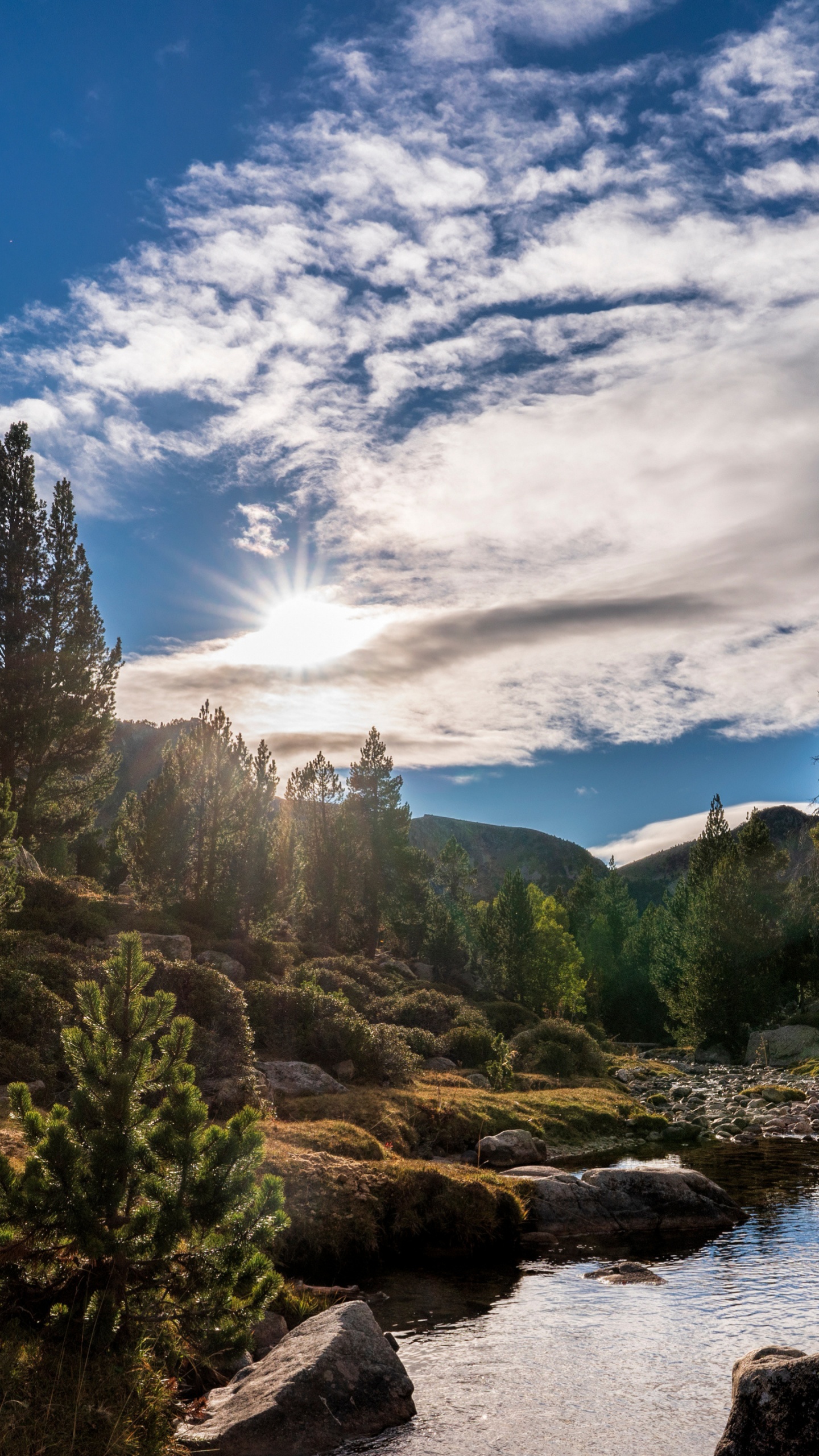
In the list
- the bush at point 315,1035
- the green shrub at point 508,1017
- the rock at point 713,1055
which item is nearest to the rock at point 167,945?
the bush at point 315,1035

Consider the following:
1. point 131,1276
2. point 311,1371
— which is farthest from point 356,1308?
point 131,1276

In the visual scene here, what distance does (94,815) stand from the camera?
179 ft

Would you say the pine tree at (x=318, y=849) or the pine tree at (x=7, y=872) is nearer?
the pine tree at (x=7, y=872)

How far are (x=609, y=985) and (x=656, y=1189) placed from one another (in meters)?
78.6

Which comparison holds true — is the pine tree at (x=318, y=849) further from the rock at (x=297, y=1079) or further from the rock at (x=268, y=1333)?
the rock at (x=268, y=1333)

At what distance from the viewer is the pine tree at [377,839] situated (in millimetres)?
79062

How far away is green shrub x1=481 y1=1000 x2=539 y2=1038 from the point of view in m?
58.9

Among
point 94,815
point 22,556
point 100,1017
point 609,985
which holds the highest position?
point 22,556

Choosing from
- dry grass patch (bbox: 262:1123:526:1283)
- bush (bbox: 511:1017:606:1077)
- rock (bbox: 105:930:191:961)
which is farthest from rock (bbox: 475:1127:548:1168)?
bush (bbox: 511:1017:606:1077)

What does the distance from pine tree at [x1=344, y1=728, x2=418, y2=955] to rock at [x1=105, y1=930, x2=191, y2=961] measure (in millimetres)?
43188

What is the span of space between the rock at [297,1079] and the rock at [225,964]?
815 cm

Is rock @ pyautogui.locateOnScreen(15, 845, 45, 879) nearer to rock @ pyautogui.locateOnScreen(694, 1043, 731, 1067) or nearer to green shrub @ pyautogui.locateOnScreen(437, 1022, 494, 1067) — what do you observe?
green shrub @ pyautogui.locateOnScreen(437, 1022, 494, 1067)

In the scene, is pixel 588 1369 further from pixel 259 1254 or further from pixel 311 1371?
pixel 259 1254

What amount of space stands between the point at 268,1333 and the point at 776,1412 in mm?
7826
